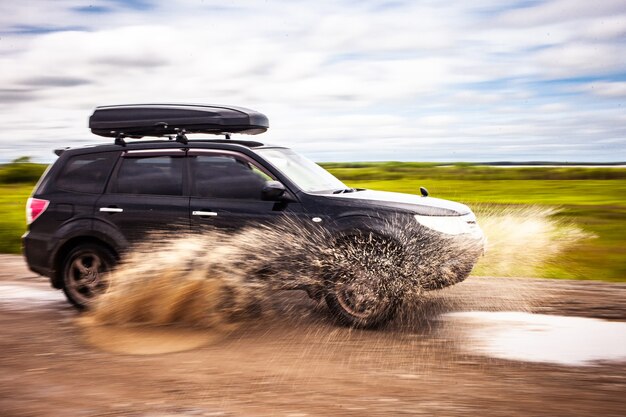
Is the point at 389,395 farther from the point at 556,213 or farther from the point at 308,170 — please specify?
the point at 556,213

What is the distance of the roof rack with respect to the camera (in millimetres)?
8102

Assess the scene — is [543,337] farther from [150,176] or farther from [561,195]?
[561,195]

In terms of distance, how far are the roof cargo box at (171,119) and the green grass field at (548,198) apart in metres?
5.03

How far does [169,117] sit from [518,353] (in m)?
4.60

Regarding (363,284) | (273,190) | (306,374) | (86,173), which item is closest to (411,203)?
(363,284)

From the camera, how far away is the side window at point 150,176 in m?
8.00

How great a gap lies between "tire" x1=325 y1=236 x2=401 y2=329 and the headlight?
0.47 m

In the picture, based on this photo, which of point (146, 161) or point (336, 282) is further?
point (146, 161)

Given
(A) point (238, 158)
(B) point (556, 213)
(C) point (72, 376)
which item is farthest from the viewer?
(B) point (556, 213)

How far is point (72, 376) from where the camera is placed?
227 inches

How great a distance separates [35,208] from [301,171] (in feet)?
10.6

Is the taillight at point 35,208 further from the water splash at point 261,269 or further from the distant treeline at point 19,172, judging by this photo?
the distant treeline at point 19,172

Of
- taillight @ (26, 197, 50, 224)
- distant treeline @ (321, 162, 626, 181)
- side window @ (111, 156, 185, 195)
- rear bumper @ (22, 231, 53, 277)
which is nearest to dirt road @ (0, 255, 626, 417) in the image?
rear bumper @ (22, 231, 53, 277)

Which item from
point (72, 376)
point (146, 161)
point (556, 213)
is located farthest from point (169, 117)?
point (556, 213)
